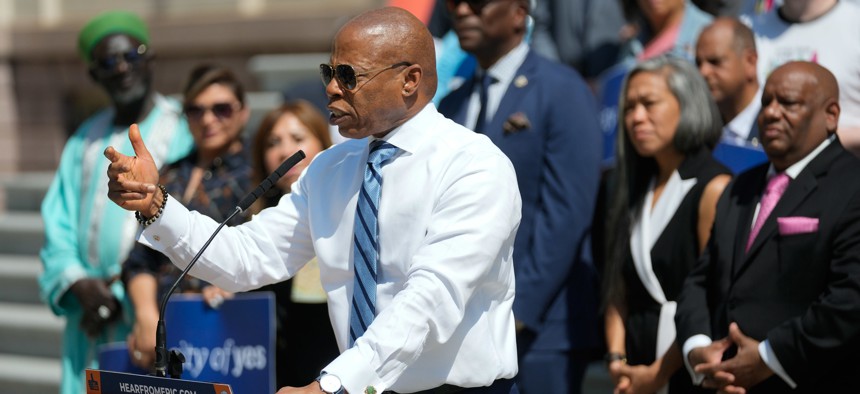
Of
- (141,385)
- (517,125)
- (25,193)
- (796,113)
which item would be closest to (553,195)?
(517,125)

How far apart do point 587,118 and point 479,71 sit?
527 millimetres

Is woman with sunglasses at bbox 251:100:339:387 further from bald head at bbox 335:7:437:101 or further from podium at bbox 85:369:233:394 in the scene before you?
podium at bbox 85:369:233:394

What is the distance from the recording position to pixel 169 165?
19.8 feet

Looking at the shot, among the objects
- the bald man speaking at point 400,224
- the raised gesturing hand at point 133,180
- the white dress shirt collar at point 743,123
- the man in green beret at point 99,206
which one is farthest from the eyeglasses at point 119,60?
the raised gesturing hand at point 133,180

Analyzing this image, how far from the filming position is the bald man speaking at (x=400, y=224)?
129 inches

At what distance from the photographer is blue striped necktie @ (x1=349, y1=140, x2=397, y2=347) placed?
3436 mm

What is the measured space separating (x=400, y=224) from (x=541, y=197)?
76.4 inches

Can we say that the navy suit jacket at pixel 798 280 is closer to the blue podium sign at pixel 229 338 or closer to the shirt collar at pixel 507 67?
the shirt collar at pixel 507 67

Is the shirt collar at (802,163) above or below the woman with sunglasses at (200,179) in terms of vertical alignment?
above

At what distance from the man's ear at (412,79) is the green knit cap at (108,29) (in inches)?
135

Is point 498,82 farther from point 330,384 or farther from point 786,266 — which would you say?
point 330,384

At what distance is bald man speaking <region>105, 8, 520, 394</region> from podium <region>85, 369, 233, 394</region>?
16.7 inches

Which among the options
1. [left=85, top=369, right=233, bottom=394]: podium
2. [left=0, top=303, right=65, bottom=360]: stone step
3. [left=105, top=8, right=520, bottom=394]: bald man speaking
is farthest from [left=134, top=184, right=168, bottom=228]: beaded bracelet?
[left=0, top=303, right=65, bottom=360]: stone step

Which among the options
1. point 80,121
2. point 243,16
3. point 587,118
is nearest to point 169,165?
point 587,118
